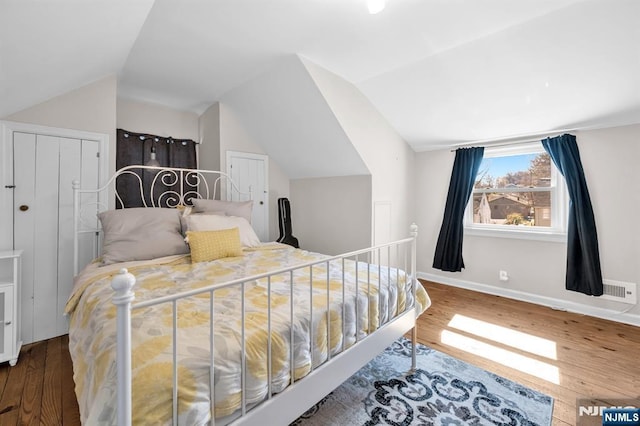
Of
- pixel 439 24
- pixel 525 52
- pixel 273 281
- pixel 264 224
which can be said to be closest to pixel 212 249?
pixel 273 281

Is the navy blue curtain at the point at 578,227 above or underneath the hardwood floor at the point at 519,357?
above

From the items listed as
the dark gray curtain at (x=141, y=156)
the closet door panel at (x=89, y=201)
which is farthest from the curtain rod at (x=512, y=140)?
the closet door panel at (x=89, y=201)

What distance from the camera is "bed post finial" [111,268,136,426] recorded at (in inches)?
27.5

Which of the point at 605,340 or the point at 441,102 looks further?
the point at 441,102

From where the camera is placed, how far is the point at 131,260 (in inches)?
78.7

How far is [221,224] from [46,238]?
1.44 meters

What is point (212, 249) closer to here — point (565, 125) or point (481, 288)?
point (481, 288)

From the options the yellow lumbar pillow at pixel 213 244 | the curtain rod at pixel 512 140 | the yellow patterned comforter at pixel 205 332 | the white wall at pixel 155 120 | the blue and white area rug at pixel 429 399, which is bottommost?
the blue and white area rug at pixel 429 399

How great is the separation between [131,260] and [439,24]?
275 cm

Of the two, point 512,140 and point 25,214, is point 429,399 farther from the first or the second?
point 25,214

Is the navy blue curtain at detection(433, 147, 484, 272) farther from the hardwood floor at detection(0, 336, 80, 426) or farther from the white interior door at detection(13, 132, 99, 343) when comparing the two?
the white interior door at detection(13, 132, 99, 343)

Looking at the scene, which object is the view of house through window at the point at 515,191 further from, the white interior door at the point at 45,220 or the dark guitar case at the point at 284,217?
the white interior door at the point at 45,220

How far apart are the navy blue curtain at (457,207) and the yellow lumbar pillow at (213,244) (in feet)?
8.72

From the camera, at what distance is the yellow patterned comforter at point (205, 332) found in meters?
0.81
